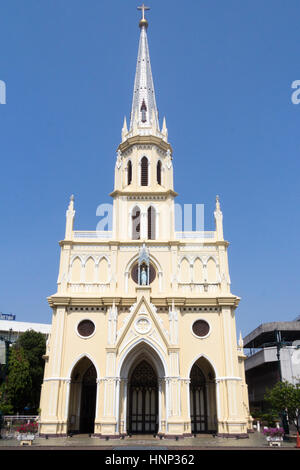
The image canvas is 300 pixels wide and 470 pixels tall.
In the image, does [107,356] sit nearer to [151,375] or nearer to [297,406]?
[151,375]

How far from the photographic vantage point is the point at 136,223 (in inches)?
1300

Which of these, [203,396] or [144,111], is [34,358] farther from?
[144,111]

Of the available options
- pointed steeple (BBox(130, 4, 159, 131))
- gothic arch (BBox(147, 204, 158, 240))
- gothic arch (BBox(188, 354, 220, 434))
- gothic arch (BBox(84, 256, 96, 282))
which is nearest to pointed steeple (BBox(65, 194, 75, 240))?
gothic arch (BBox(84, 256, 96, 282))

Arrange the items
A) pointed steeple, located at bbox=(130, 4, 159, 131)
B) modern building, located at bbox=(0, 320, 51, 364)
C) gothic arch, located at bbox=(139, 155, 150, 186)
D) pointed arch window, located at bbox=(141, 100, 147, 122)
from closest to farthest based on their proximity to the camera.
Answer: gothic arch, located at bbox=(139, 155, 150, 186)
pointed steeple, located at bbox=(130, 4, 159, 131)
pointed arch window, located at bbox=(141, 100, 147, 122)
modern building, located at bbox=(0, 320, 51, 364)

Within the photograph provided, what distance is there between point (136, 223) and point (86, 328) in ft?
31.6

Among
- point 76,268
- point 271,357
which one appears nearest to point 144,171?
point 76,268

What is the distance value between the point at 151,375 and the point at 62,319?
807 cm

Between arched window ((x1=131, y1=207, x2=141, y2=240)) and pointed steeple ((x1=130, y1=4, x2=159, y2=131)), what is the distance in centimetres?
870

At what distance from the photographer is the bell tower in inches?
1282

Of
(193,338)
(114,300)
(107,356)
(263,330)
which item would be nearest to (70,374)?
(107,356)

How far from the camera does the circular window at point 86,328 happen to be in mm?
28500

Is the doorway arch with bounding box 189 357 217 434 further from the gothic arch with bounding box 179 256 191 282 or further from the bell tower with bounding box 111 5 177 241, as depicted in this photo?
the bell tower with bounding box 111 5 177 241

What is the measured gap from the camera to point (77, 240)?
103 feet

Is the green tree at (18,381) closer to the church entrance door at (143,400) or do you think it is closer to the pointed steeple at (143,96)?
the church entrance door at (143,400)
